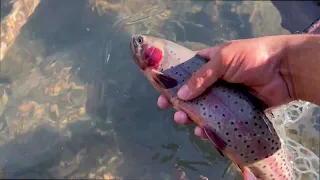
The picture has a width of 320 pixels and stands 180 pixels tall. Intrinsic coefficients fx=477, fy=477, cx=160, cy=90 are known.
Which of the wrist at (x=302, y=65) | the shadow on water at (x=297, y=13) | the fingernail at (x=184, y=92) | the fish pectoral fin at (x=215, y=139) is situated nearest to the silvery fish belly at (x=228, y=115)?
the fish pectoral fin at (x=215, y=139)

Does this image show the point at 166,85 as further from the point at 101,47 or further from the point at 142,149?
the point at 101,47

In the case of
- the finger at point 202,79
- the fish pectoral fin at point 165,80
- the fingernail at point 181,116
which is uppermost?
the finger at point 202,79

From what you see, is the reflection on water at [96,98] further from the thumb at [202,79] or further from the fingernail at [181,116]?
the thumb at [202,79]

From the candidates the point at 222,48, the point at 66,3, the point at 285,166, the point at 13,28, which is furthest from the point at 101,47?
the point at 285,166

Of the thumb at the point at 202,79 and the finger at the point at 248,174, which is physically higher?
the thumb at the point at 202,79

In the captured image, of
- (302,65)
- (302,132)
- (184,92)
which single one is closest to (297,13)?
(302,132)

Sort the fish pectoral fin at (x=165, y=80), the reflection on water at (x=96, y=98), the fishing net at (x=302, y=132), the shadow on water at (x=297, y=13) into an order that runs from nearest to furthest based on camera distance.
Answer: the fish pectoral fin at (x=165, y=80), the fishing net at (x=302, y=132), the reflection on water at (x=96, y=98), the shadow on water at (x=297, y=13)
